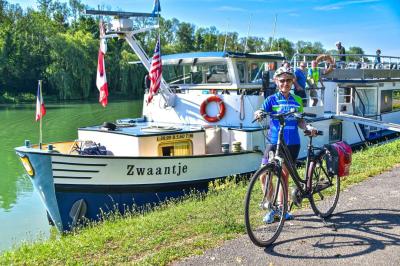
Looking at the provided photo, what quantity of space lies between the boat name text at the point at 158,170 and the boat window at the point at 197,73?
9.67 ft

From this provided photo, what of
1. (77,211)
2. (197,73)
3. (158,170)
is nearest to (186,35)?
(197,73)

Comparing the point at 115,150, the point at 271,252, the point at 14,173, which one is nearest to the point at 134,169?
the point at 115,150

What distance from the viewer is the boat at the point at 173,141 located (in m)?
8.51

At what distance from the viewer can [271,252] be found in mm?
4680

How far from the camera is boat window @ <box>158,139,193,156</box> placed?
32.6 feet

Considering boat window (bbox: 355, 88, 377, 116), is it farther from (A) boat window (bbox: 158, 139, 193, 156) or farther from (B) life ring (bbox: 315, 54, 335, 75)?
(A) boat window (bbox: 158, 139, 193, 156)

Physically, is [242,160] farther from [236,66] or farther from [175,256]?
[175,256]

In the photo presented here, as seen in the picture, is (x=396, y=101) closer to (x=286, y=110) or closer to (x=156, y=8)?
(x=156, y=8)

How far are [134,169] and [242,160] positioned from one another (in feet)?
8.60

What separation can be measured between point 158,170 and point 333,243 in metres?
4.87


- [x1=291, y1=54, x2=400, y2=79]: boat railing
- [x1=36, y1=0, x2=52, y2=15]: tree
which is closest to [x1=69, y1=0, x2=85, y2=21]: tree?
[x1=36, y1=0, x2=52, y2=15]: tree

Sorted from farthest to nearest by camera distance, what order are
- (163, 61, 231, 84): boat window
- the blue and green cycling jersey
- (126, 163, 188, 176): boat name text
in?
(163, 61, 231, 84): boat window < (126, 163, 188, 176): boat name text < the blue and green cycling jersey

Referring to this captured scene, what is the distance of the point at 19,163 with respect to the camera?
17734 mm

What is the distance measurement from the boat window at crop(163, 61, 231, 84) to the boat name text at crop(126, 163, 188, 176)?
9.67 feet
